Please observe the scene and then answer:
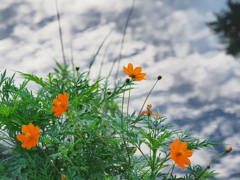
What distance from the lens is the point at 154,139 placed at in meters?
1.36

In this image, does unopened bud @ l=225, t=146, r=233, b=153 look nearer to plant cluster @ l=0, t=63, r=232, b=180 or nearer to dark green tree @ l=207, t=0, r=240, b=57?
plant cluster @ l=0, t=63, r=232, b=180

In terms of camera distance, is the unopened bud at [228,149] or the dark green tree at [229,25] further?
the dark green tree at [229,25]

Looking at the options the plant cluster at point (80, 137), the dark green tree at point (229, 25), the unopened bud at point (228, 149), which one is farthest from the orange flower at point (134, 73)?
the dark green tree at point (229, 25)

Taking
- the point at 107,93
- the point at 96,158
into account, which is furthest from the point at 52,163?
the point at 107,93

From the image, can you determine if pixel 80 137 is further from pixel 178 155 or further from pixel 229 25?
pixel 229 25

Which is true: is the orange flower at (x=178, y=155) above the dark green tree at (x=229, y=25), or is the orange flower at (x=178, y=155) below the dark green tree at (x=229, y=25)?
below

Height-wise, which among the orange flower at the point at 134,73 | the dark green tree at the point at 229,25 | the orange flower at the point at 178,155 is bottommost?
the orange flower at the point at 178,155

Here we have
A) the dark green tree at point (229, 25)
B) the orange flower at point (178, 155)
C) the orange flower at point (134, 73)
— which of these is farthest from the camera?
the dark green tree at point (229, 25)

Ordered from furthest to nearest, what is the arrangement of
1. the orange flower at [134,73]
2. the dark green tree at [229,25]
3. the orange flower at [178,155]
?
the dark green tree at [229,25]
the orange flower at [134,73]
the orange flower at [178,155]

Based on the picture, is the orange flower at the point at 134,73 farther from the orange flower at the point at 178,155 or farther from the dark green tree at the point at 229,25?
the dark green tree at the point at 229,25

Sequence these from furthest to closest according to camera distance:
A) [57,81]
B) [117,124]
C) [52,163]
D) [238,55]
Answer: [238,55], [57,81], [52,163], [117,124]

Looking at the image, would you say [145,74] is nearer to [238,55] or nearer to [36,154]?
[36,154]

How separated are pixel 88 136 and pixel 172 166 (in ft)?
1.34

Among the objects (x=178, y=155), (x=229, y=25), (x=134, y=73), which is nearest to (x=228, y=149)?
(x=178, y=155)
